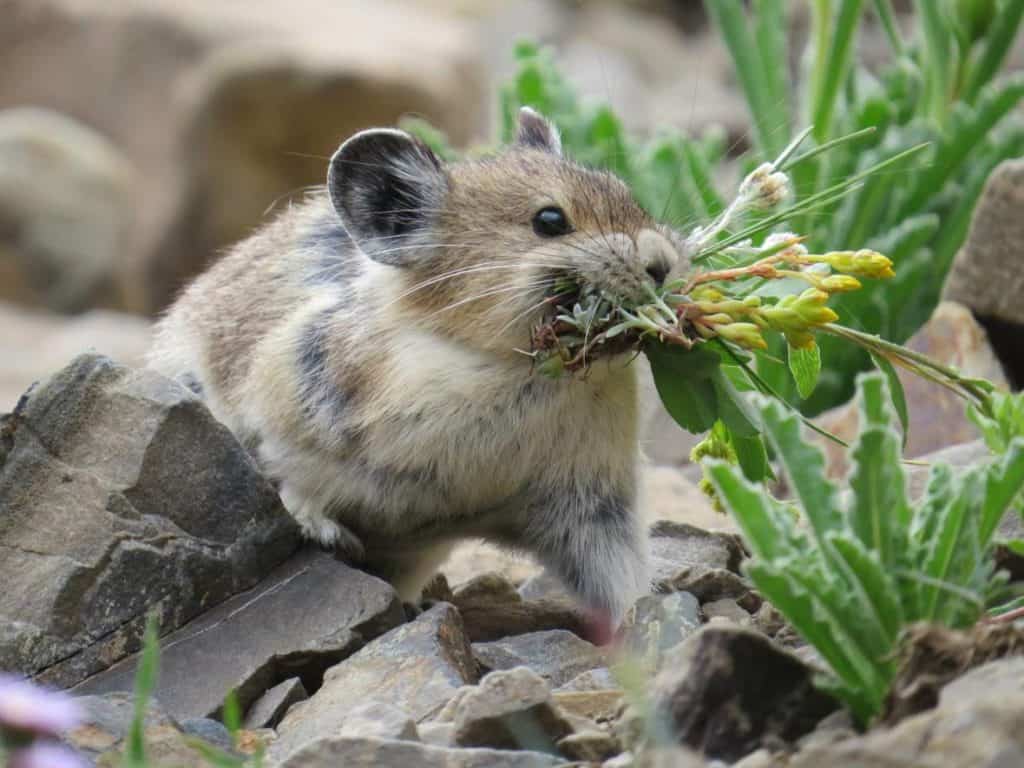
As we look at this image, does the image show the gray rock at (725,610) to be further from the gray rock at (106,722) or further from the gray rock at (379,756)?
the gray rock at (106,722)

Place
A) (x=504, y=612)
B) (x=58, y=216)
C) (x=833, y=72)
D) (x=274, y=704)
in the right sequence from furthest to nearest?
(x=58, y=216) → (x=833, y=72) → (x=504, y=612) → (x=274, y=704)

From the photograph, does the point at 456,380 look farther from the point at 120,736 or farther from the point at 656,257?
the point at 120,736

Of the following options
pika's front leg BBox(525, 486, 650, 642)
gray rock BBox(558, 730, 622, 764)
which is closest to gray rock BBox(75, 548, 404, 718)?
pika's front leg BBox(525, 486, 650, 642)

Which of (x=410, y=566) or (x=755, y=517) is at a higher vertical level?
(x=755, y=517)

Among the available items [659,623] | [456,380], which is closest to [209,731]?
[659,623]

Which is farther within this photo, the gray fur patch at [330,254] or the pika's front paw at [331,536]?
the gray fur patch at [330,254]

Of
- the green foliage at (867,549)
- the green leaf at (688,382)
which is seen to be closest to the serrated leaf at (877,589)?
the green foliage at (867,549)

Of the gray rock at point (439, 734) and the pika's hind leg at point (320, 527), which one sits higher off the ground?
the gray rock at point (439, 734)

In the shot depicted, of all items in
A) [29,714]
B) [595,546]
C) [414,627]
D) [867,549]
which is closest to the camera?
[29,714]
